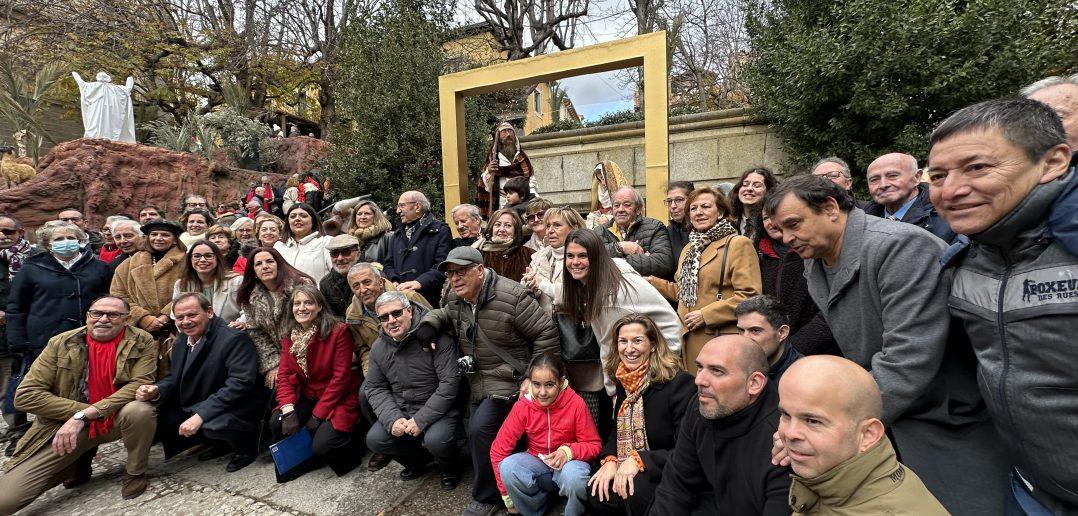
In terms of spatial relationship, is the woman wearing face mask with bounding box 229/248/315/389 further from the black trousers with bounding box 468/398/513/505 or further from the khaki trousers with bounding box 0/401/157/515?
the black trousers with bounding box 468/398/513/505

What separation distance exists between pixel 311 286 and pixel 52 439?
2.14 meters

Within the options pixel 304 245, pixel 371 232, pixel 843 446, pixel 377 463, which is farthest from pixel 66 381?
pixel 843 446

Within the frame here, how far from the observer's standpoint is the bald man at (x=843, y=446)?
51.2 inches

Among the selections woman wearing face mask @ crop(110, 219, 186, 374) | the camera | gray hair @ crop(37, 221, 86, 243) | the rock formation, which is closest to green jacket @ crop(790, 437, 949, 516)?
the camera

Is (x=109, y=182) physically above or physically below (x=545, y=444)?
above

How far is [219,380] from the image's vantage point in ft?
13.0


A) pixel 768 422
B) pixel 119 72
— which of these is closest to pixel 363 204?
pixel 768 422

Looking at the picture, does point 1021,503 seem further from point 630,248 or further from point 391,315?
point 391,315

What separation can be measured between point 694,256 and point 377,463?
294 cm

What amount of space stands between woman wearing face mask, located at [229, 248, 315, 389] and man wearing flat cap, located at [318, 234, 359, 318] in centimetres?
21

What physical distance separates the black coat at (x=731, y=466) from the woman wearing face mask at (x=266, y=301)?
3.36m

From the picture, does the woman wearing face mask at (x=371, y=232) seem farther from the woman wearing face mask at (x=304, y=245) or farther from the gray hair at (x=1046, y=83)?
the gray hair at (x=1046, y=83)

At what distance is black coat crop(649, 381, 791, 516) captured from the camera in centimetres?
185

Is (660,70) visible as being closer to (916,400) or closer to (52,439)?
(916,400)
